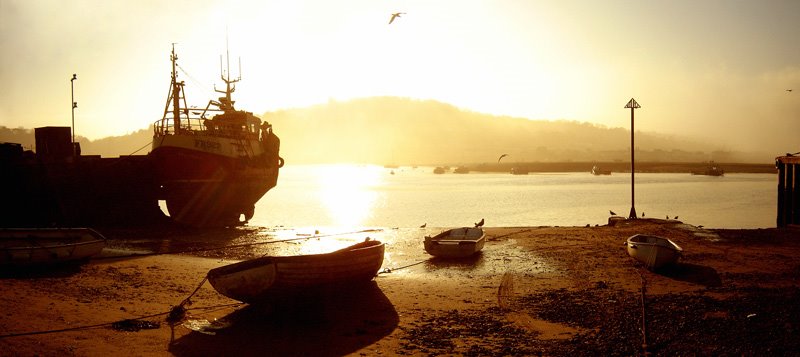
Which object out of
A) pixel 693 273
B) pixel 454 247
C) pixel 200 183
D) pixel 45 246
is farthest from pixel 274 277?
pixel 200 183

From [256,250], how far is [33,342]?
1530 cm

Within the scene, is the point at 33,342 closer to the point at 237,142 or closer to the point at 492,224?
the point at 237,142

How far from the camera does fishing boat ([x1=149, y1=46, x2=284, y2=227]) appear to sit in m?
34.3

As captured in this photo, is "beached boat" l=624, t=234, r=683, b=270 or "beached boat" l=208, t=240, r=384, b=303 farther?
"beached boat" l=624, t=234, r=683, b=270

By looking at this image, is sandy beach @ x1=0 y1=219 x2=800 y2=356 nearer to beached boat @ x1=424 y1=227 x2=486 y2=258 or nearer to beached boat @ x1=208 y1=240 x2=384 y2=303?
beached boat @ x1=208 y1=240 x2=384 y2=303

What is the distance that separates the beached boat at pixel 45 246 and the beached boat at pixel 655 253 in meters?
18.6

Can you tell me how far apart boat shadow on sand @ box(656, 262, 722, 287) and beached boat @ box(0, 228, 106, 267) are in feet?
62.5

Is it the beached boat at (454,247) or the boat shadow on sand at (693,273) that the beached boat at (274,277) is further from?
the boat shadow on sand at (693,273)

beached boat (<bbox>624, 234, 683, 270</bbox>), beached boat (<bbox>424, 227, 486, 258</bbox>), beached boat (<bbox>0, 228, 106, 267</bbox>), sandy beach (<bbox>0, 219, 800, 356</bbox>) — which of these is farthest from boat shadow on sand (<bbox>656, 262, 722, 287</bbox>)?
beached boat (<bbox>0, 228, 106, 267</bbox>)

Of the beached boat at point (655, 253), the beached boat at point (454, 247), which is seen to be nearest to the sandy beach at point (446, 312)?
the beached boat at point (655, 253)

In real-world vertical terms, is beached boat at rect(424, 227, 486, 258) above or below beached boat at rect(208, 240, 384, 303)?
below

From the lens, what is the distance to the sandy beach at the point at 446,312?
32.4 ft

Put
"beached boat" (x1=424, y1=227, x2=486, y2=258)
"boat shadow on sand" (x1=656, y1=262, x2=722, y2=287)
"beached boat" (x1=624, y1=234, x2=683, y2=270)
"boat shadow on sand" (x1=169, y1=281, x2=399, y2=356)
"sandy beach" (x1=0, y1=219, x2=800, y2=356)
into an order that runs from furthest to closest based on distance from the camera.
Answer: "beached boat" (x1=424, y1=227, x2=486, y2=258), "beached boat" (x1=624, y1=234, x2=683, y2=270), "boat shadow on sand" (x1=656, y1=262, x2=722, y2=287), "boat shadow on sand" (x1=169, y1=281, x2=399, y2=356), "sandy beach" (x1=0, y1=219, x2=800, y2=356)

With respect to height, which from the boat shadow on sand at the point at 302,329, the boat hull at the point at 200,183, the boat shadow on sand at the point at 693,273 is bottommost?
the boat shadow on sand at the point at 302,329
